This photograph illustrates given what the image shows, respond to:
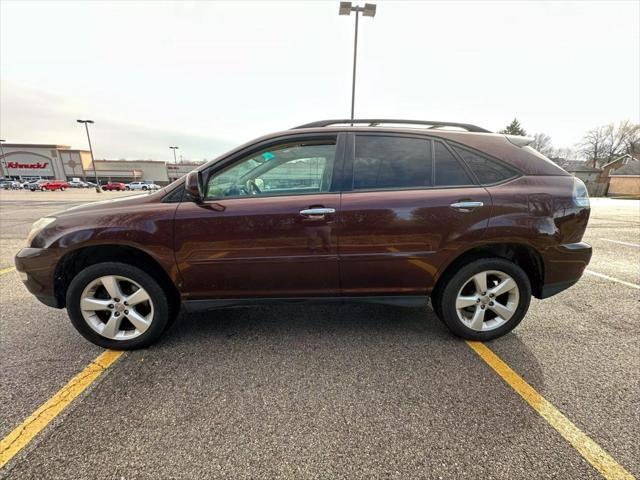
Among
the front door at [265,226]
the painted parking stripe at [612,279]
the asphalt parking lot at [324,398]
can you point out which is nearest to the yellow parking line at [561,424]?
the asphalt parking lot at [324,398]

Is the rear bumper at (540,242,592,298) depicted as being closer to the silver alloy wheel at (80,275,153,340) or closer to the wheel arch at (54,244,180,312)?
the wheel arch at (54,244,180,312)

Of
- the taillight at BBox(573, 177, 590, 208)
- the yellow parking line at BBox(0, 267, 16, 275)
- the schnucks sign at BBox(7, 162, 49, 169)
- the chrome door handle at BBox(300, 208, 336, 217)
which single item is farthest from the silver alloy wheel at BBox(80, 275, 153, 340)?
the schnucks sign at BBox(7, 162, 49, 169)

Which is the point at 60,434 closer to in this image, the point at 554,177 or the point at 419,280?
the point at 419,280

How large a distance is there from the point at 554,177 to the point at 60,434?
388 cm

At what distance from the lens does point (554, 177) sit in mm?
2547

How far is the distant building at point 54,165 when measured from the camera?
211 feet

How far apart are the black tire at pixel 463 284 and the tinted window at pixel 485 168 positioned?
67 cm

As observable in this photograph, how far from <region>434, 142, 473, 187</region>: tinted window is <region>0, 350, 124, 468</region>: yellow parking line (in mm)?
3008

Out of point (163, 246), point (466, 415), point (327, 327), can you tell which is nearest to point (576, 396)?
point (466, 415)

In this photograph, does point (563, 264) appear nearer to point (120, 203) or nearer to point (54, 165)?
point (120, 203)

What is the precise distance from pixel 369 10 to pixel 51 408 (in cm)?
1144

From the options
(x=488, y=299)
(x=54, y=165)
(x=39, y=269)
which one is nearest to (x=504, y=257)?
(x=488, y=299)

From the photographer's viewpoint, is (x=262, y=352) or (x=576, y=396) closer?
(x=576, y=396)

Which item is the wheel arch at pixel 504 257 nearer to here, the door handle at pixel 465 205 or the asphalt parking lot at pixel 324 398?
the door handle at pixel 465 205
